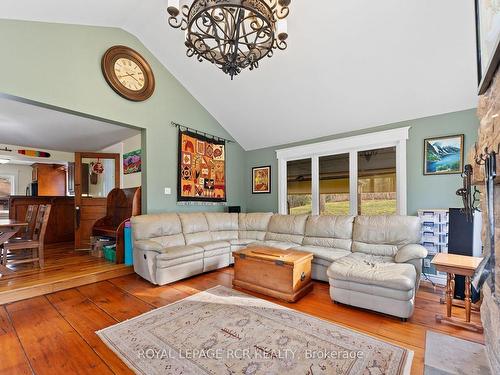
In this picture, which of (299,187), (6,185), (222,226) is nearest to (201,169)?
(222,226)

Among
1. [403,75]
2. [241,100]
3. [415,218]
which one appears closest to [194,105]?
[241,100]

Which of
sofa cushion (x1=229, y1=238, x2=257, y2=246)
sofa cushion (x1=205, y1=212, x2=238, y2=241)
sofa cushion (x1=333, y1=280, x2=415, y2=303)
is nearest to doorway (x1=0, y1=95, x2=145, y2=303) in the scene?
sofa cushion (x1=205, y1=212, x2=238, y2=241)

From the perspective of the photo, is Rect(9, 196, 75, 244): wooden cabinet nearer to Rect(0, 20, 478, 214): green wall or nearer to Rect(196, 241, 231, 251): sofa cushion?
Rect(0, 20, 478, 214): green wall

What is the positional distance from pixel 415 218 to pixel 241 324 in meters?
2.59

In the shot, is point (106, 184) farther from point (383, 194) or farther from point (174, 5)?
point (383, 194)

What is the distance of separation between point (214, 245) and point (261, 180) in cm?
207

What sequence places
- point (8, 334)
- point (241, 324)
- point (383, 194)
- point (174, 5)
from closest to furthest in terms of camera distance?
point (174, 5) → point (8, 334) → point (241, 324) → point (383, 194)

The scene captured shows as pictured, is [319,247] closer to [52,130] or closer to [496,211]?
[496,211]

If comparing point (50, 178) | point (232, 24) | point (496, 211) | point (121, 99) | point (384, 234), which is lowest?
point (384, 234)

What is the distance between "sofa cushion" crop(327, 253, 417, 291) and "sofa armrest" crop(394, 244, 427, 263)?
0.16 m

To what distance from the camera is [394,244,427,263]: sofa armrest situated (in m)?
2.62

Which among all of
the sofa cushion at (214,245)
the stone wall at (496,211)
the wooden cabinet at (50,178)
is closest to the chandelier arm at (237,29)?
the stone wall at (496,211)

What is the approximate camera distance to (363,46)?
286 centimetres

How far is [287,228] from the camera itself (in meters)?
4.11
